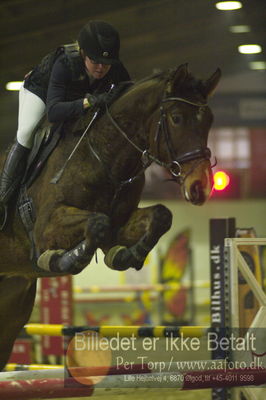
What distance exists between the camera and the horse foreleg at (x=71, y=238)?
297 cm

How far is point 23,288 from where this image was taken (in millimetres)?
4031

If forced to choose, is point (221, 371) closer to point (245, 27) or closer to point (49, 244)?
point (49, 244)

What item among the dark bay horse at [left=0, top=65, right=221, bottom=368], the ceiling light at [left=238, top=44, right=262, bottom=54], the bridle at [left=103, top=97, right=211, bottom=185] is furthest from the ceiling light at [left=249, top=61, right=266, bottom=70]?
the bridle at [left=103, top=97, right=211, bottom=185]

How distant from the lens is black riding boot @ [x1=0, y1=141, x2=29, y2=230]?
3.57 meters

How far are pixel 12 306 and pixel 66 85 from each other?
4.61ft

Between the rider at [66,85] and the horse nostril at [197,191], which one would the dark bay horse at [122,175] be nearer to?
the horse nostril at [197,191]

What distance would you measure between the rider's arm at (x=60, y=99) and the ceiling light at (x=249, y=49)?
5102 mm

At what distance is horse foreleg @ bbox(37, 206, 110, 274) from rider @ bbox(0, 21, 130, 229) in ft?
1.50

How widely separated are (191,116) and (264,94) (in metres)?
8.66

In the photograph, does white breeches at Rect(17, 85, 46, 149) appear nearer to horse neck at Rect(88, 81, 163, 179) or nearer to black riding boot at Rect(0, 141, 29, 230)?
black riding boot at Rect(0, 141, 29, 230)

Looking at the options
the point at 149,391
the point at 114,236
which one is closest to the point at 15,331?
the point at 114,236

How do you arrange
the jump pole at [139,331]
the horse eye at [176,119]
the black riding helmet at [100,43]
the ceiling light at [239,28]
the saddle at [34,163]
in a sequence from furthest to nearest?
the ceiling light at [239,28] → the jump pole at [139,331] → the saddle at [34,163] → the black riding helmet at [100,43] → the horse eye at [176,119]

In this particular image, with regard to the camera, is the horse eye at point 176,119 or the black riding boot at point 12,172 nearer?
the horse eye at point 176,119

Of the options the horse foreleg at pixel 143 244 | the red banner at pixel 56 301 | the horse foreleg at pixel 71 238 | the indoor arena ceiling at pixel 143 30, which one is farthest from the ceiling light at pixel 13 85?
the horse foreleg at pixel 143 244
